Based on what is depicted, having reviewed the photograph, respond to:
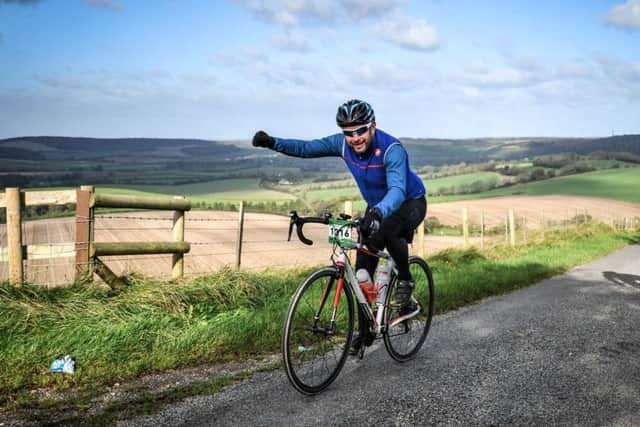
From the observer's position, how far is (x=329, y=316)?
4844 millimetres

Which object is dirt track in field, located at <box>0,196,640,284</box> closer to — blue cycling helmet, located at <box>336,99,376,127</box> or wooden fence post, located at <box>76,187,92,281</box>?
wooden fence post, located at <box>76,187,92,281</box>

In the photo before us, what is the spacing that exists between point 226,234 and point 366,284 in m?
23.3

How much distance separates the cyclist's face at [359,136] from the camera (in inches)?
187

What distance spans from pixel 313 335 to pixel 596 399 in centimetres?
228

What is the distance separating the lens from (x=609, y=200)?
167 feet

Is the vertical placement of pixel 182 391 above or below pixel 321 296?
below

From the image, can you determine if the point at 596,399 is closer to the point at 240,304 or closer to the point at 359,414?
the point at 359,414

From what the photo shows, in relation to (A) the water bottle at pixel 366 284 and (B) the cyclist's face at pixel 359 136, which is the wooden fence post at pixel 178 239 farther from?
(B) the cyclist's face at pixel 359 136

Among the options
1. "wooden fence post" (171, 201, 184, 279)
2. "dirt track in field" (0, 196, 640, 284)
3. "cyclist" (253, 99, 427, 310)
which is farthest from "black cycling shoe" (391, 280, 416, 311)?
"wooden fence post" (171, 201, 184, 279)

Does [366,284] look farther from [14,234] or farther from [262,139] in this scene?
[14,234]

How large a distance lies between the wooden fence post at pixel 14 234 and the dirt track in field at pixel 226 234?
0.62 feet

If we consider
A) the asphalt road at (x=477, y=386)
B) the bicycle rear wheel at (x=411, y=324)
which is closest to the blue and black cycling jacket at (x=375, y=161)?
the bicycle rear wheel at (x=411, y=324)

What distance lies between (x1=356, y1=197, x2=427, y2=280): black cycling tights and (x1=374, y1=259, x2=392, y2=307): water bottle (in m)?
0.06

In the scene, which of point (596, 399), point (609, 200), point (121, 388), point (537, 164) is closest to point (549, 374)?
point (596, 399)
